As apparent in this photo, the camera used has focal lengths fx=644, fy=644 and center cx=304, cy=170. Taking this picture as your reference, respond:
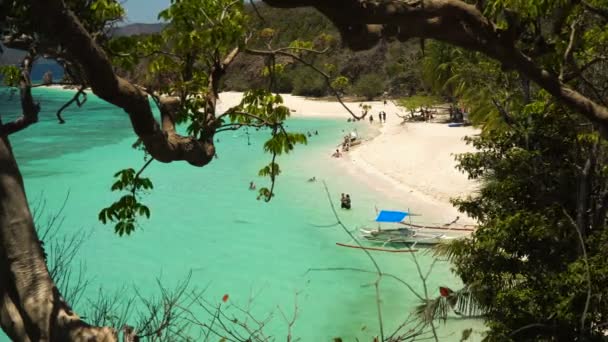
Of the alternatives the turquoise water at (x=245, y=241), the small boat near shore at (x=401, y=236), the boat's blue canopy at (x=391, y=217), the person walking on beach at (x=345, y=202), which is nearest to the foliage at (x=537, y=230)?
the turquoise water at (x=245, y=241)

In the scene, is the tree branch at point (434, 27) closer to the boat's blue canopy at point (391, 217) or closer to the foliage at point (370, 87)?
the boat's blue canopy at point (391, 217)

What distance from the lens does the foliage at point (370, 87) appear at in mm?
62031

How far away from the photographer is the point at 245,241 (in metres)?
18.8

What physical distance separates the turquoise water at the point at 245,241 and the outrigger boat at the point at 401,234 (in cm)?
67

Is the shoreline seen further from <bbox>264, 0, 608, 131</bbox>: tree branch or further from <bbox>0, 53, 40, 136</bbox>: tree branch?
<bbox>0, 53, 40, 136</bbox>: tree branch

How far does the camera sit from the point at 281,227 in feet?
65.8

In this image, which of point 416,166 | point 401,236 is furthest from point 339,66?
point 401,236

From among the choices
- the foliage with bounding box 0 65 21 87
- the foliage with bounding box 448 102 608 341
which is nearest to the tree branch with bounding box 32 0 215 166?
the foliage with bounding box 0 65 21 87

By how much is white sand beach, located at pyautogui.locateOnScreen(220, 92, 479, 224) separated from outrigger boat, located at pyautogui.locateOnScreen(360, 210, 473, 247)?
4.83 feet

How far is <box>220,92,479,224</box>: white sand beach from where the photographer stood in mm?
21062

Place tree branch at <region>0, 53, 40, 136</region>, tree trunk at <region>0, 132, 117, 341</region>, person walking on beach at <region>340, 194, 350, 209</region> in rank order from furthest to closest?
1. person walking on beach at <region>340, 194, 350, 209</region>
2. tree branch at <region>0, 53, 40, 136</region>
3. tree trunk at <region>0, 132, 117, 341</region>

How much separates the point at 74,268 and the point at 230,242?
4360 mm

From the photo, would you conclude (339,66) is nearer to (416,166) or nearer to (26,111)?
(416,166)

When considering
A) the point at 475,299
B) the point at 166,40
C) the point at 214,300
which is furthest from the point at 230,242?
the point at 166,40
